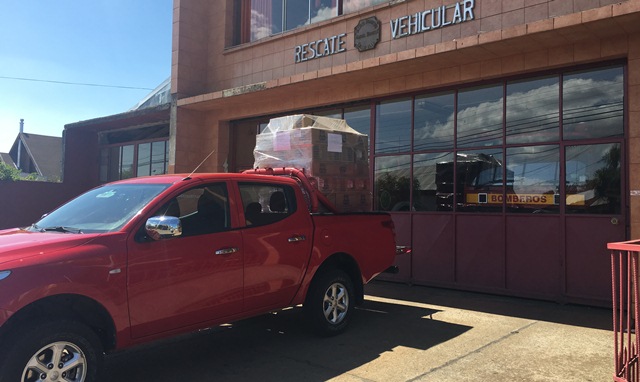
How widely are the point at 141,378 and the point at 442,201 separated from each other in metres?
6.28

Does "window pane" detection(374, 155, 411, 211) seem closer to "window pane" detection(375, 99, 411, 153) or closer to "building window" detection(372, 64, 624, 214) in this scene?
"building window" detection(372, 64, 624, 214)

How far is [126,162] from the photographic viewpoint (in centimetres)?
1661

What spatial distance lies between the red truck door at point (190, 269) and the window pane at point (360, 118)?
5.89 m

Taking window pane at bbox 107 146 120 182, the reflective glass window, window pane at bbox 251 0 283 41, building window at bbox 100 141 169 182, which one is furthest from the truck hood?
window pane at bbox 107 146 120 182

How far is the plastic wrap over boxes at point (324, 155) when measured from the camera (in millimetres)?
6875

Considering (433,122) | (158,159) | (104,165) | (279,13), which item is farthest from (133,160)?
(433,122)

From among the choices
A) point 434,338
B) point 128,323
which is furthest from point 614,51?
point 128,323

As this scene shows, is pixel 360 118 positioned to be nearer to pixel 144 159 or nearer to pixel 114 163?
pixel 144 159

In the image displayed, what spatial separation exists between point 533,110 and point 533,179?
1182mm

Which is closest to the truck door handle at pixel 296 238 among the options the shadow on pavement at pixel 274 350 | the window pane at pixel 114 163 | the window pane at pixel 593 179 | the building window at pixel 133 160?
the shadow on pavement at pixel 274 350

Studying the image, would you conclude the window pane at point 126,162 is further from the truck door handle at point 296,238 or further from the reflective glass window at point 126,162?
the truck door handle at point 296,238

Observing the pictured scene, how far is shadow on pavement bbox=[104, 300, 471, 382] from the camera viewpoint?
190 inches

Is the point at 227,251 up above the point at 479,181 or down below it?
below

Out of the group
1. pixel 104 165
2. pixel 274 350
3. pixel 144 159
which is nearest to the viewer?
pixel 274 350
